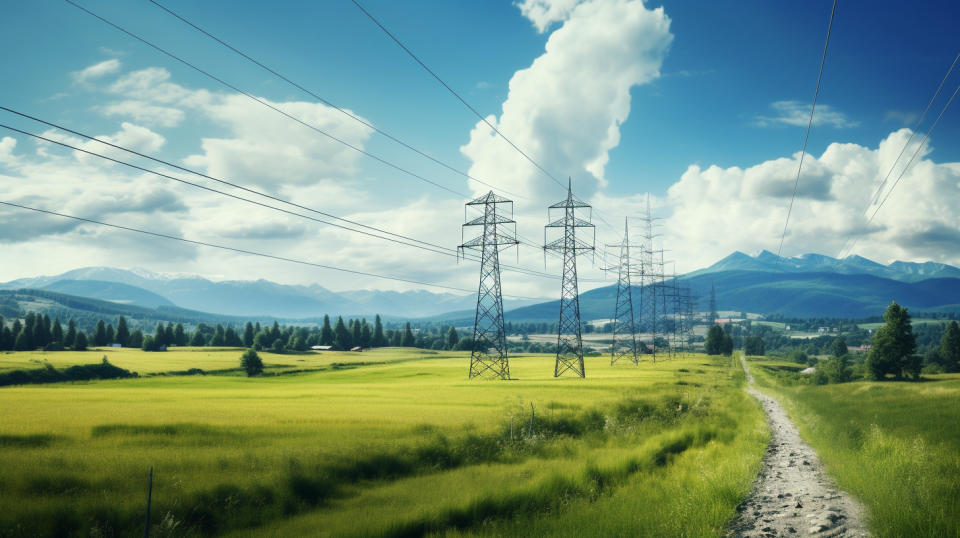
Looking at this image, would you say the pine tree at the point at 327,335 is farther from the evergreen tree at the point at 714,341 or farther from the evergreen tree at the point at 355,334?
the evergreen tree at the point at 714,341

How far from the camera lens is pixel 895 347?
83.1 meters

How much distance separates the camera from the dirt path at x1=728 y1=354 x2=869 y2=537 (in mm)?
14328

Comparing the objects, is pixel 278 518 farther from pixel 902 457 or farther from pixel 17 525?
pixel 902 457

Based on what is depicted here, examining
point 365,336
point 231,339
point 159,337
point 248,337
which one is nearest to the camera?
point 159,337

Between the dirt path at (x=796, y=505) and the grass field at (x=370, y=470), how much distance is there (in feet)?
2.12

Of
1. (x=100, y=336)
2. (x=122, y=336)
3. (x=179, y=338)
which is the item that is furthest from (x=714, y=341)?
(x=100, y=336)

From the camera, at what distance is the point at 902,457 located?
18.8 metres

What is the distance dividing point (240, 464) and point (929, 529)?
20.7m

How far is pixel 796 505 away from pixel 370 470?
50.3 ft

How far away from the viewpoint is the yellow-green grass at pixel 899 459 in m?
13.2

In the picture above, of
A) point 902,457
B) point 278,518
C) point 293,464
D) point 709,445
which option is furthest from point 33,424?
point 902,457

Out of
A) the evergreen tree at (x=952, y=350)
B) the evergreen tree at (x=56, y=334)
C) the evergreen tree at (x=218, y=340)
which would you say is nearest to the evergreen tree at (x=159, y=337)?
the evergreen tree at (x=218, y=340)

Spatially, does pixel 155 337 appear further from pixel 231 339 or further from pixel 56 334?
pixel 56 334

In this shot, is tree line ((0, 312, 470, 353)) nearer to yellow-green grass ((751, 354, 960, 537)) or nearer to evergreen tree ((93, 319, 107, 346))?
evergreen tree ((93, 319, 107, 346))
